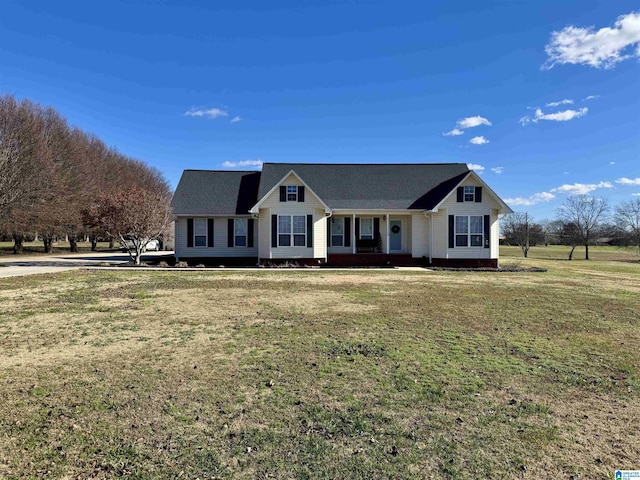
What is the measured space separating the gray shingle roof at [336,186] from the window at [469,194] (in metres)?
0.82

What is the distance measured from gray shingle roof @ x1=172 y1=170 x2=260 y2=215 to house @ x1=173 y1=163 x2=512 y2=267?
0.06m

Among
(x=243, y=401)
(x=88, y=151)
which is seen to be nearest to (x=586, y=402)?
(x=243, y=401)

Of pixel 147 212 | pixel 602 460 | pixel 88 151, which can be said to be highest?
pixel 88 151

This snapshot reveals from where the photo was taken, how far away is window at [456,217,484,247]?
23.7m

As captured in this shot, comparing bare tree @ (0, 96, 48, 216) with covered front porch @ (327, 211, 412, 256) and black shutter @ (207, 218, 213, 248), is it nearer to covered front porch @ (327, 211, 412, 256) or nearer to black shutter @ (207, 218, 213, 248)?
black shutter @ (207, 218, 213, 248)

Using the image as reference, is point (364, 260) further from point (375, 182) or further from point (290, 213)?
point (375, 182)

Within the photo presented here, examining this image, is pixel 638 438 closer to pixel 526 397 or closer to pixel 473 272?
pixel 526 397

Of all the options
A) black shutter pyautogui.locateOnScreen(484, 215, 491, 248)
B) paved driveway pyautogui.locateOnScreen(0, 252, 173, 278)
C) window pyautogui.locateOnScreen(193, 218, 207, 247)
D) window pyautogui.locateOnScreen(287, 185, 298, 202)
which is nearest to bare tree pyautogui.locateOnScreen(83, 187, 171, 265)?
window pyautogui.locateOnScreen(193, 218, 207, 247)

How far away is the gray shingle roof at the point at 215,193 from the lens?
80.6ft

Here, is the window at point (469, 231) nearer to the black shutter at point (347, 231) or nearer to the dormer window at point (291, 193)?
the black shutter at point (347, 231)

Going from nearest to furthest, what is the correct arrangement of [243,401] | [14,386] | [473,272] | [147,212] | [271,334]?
[243,401] → [14,386] → [271,334] → [473,272] → [147,212]

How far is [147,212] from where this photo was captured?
2309 centimetres

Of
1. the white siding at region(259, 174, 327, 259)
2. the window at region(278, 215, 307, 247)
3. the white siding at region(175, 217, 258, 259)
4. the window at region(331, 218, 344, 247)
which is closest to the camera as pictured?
the white siding at region(259, 174, 327, 259)

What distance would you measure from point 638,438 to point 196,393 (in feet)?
15.0
